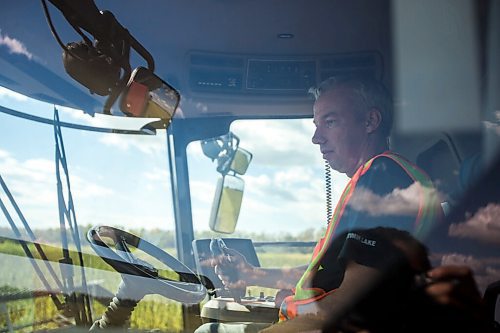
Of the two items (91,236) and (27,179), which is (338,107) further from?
(27,179)

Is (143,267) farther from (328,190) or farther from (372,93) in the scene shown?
(372,93)

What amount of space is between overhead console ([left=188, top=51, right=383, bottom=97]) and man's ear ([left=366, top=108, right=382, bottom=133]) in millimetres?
85

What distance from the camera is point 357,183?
1491 millimetres

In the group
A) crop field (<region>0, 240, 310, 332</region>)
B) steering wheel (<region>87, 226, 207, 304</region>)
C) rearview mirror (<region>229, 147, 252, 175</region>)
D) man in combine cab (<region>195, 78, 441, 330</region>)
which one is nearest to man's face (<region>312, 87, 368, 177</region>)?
man in combine cab (<region>195, 78, 441, 330</region>)

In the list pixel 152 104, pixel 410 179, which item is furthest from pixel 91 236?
pixel 410 179

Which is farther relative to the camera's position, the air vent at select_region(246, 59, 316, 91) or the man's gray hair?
the air vent at select_region(246, 59, 316, 91)

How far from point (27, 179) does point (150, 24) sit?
0.58 meters

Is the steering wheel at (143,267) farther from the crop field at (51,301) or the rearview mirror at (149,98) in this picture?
the rearview mirror at (149,98)

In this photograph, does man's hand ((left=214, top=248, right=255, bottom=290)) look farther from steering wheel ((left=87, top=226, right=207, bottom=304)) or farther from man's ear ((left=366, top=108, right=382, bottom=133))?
man's ear ((left=366, top=108, right=382, bottom=133))

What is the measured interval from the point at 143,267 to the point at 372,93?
0.79m

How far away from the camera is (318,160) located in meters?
1.59

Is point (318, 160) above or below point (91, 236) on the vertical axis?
above

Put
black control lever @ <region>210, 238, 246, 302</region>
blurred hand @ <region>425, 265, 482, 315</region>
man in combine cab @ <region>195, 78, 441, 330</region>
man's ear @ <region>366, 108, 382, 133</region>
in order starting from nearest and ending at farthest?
1. blurred hand @ <region>425, 265, 482, 315</region>
2. man in combine cab @ <region>195, 78, 441, 330</region>
3. man's ear @ <region>366, 108, 382, 133</region>
4. black control lever @ <region>210, 238, 246, 302</region>

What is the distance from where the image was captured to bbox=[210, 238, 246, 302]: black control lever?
68.3 inches
